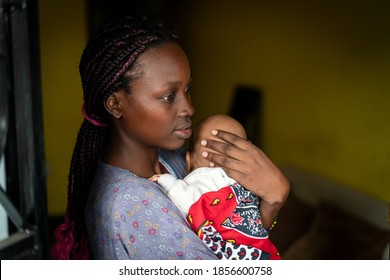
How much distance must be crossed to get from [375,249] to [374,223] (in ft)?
0.69

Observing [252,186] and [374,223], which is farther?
[374,223]

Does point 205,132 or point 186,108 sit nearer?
point 186,108

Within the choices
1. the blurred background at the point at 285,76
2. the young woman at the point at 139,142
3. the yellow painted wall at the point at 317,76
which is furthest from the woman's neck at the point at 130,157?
the yellow painted wall at the point at 317,76

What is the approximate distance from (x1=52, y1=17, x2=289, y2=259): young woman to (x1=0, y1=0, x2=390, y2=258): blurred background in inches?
48.6

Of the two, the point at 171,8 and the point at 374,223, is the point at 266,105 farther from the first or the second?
the point at 171,8

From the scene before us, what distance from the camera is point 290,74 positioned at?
3271 millimetres

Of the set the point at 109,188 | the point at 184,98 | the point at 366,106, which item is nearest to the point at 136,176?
the point at 109,188

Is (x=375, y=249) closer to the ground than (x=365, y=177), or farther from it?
closer to the ground

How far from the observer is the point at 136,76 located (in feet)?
3.84

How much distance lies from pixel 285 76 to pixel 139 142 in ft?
7.14

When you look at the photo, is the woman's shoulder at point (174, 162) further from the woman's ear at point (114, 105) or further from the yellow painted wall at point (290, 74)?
the yellow painted wall at point (290, 74)

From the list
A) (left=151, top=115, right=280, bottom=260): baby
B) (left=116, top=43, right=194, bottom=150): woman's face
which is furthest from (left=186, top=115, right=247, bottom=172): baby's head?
(left=116, top=43, right=194, bottom=150): woman's face

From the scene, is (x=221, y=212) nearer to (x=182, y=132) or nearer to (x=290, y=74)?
(x=182, y=132)

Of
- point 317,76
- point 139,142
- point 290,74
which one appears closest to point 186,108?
point 139,142
